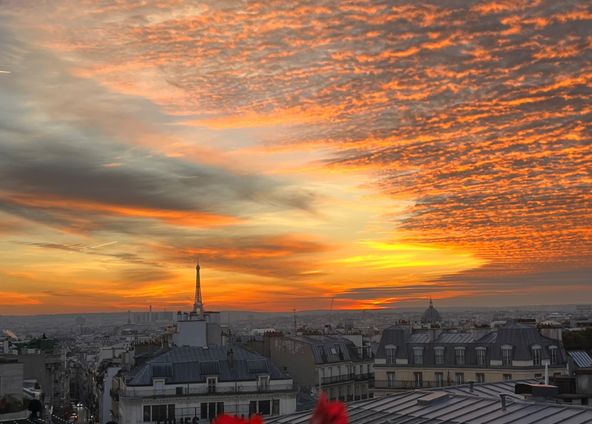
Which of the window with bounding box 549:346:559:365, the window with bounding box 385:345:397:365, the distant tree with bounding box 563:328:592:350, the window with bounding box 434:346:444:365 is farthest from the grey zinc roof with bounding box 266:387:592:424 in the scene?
the distant tree with bounding box 563:328:592:350

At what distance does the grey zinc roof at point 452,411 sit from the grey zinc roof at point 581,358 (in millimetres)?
45150

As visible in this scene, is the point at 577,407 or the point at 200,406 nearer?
the point at 577,407

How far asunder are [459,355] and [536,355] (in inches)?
276

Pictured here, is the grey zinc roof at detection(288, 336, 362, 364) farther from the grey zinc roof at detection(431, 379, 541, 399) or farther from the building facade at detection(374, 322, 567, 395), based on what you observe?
the grey zinc roof at detection(431, 379, 541, 399)

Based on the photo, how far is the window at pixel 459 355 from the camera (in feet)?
259

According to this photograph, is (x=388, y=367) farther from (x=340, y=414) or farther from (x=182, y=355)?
(x=340, y=414)

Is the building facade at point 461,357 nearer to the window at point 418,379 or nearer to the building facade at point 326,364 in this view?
the window at point 418,379

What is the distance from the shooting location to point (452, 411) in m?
28.1

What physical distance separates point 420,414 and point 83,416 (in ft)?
289

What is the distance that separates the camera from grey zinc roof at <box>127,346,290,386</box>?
61.9 metres

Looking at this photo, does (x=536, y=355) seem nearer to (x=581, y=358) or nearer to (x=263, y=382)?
(x=581, y=358)

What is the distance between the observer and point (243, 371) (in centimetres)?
6356

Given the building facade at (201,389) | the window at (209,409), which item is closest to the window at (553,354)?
the building facade at (201,389)

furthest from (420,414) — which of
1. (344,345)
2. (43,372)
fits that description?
(43,372)
